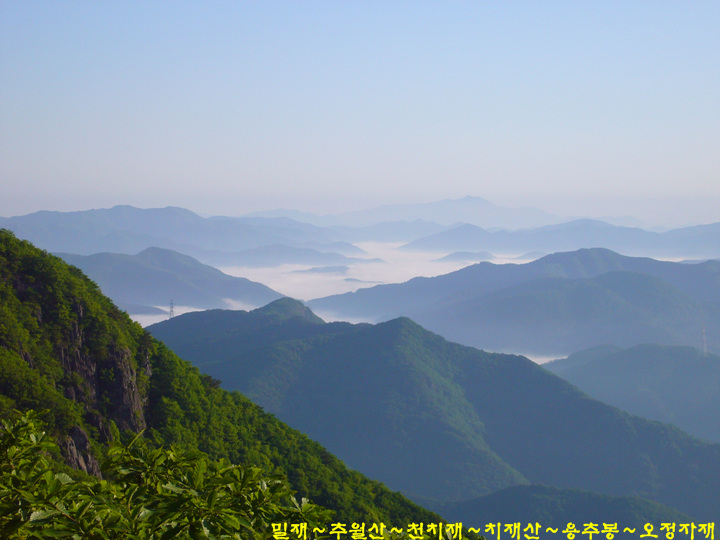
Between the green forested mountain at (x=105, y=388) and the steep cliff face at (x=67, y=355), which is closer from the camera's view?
the steep cliff face at (x=67, y=355)

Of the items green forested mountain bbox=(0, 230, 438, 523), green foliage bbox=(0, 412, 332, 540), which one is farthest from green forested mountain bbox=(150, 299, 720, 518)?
green foliage bbox=(0, 412, 332, 540)

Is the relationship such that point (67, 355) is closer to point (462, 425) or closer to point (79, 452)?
point (79, 452)

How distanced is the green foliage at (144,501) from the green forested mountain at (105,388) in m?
28.9

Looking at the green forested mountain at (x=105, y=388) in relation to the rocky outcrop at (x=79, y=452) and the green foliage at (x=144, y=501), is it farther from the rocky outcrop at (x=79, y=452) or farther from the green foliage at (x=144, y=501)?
the green foliage at (x=144, y=501)

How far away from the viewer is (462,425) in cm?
16725

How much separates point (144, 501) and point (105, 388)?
133 feet

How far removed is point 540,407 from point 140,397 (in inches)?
5686

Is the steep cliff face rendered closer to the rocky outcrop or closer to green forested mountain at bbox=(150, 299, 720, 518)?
the rocky outcrop

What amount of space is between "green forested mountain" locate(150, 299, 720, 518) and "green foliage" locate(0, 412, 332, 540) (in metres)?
126

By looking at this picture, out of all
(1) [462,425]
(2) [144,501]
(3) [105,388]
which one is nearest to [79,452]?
(3) [105,388]

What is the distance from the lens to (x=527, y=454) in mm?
160500

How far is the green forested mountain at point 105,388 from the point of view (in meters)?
40.0

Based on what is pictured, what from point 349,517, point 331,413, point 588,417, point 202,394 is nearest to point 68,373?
point 202,394

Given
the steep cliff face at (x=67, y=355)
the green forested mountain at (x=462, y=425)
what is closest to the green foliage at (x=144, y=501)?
the steep cliff face at (x=67, y=355)
